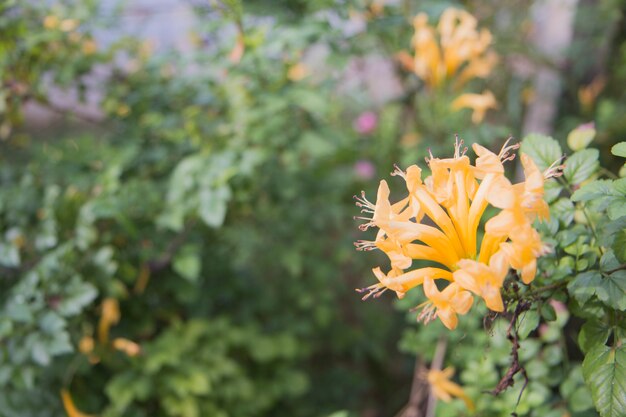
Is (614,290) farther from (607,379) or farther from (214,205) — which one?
(214,205)

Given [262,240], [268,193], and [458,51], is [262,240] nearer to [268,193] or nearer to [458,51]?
[268,193]

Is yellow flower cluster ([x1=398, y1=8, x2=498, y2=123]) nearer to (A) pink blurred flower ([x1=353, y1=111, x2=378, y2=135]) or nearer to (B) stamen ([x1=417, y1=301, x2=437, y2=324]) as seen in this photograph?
(A) pink blurred flower ([x1=353, y1=111, x2=378, y2=135])

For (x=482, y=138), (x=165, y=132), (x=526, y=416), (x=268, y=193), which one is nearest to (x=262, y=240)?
(x=268, y=193)

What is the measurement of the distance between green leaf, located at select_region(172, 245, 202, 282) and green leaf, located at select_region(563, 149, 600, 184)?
1.08 m

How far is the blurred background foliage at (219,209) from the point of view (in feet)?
4.83

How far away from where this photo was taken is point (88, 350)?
63.2 inches

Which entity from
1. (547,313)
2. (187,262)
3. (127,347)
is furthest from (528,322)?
(127,347)

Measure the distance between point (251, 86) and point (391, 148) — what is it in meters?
0.77

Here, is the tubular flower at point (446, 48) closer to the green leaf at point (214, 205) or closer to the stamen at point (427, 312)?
the green leaf at point (214, 205)

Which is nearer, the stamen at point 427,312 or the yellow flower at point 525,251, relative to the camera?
the yellow flower at point 525,251

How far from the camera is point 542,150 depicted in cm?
91

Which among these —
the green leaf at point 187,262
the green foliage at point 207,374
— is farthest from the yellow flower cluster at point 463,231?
the green foliage at point 207,374

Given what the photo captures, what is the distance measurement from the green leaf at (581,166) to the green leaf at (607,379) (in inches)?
11.2

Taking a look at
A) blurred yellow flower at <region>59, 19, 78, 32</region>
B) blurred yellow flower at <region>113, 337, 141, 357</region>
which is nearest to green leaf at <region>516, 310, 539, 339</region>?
blurred yellow flower at <region>113, 337, 141, 357</region>
